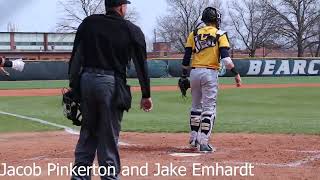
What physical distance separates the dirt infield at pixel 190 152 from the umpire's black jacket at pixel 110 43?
Result: 5.12 ft

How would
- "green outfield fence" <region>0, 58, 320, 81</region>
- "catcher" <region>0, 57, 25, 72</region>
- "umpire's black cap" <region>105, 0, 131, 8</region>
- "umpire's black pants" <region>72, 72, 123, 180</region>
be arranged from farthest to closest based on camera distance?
"green outfield fence" <region>0, 58, 320, 81</region>
"catcher" <region>0, 57, 25, 72</region>
"umpire's black cap" <region>105, 0, 131, 8</region>
"umpire's black pants" <region>72, 72, 123, 180</region>

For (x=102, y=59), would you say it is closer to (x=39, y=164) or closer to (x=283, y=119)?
(x=39, y=164)

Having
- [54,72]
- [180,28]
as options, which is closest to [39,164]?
[54,72]

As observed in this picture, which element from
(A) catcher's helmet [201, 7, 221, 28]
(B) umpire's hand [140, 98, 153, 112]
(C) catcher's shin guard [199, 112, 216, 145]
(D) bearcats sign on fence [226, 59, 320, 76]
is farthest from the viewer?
(D) bearcats sign on fence [226, 59, 320, 76]

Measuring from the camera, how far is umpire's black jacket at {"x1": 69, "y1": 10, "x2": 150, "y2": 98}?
5.33 metres

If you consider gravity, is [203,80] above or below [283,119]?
above

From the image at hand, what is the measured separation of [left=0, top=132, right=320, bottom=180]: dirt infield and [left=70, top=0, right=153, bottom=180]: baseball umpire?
3.41ft

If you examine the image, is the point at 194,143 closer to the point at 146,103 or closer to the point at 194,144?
the point at 194,144

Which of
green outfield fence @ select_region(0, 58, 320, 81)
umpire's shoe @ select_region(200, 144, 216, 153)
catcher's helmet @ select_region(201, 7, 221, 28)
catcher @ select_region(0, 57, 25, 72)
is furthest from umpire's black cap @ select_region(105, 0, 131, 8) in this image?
green outfield fence @ select_region(0, 58, 320, 81)

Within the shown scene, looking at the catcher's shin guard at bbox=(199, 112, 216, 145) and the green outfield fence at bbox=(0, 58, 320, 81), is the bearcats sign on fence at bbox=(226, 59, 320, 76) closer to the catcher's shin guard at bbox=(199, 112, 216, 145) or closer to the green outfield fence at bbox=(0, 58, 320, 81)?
the green outfield fence at bbox=(0, 58, 320, 81)

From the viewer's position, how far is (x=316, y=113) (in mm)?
16234

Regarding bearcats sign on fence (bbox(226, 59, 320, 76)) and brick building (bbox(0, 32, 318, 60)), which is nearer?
bearcats sign on fence (bbox(226, 59, 320, 76))

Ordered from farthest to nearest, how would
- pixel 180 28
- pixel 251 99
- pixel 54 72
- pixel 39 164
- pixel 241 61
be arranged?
pixel 180 28
pixel 241 61
pixel 54 72
pixel 251 99
pixel 39 164

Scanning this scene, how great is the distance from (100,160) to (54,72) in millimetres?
38876
